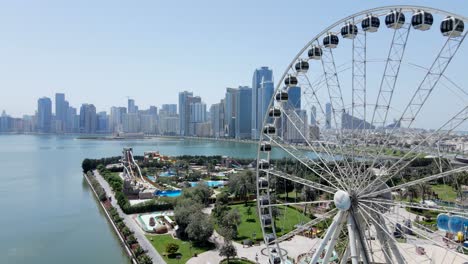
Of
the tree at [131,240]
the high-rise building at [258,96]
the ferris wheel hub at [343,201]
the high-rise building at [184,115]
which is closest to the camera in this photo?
the ferris wheel hub at [343,201]

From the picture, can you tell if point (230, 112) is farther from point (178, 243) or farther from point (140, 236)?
point (178, 243)

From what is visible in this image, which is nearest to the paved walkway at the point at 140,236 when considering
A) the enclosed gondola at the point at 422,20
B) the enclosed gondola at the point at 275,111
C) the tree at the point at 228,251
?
the tree at the point at 228,251

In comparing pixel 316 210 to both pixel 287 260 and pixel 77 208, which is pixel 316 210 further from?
pixel 77 208

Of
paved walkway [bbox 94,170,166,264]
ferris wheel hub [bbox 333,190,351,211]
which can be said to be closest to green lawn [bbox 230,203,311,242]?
paved walkway [bbox 94,170,166,264]

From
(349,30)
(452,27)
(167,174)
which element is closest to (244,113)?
(167,174)

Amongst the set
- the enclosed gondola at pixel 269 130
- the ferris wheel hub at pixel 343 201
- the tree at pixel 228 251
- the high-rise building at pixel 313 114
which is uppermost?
the high-rise building at pixel 313 114

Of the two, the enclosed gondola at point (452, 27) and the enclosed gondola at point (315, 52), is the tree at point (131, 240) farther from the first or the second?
the enclosed gondola at point (452, 27)

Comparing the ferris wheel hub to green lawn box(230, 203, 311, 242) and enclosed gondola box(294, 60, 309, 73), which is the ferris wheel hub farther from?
green lawn box(230, 203, 311, 242)

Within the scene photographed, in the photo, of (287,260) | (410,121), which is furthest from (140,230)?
(410,121)
